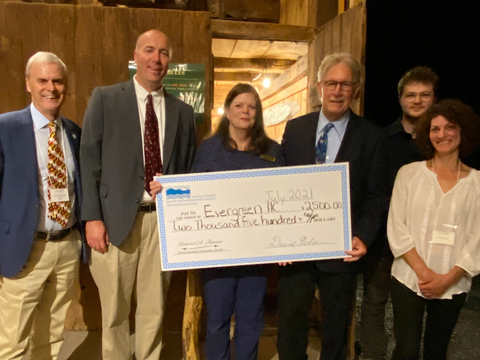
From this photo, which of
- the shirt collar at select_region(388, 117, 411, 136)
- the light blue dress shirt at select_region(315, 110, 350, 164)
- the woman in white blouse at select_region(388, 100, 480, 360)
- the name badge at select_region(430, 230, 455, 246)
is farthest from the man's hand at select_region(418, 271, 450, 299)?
the shirt collar at select_region(388, 117, 411, 136)

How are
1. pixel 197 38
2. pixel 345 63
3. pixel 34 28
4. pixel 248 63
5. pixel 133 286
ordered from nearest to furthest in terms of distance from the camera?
pixel 345 63 → pixel 133 286 → pixel 34 28 → pixel 197 38 → pixel 248 63

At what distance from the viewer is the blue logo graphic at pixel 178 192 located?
168 centimetres

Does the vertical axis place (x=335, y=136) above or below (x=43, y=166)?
above

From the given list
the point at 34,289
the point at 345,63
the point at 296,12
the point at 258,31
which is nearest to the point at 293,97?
the point at 296,12

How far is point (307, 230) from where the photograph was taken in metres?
1.75

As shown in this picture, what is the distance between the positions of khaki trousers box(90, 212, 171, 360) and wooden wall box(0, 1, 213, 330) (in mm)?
1162

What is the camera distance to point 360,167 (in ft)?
5.77

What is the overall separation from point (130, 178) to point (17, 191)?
55 cm

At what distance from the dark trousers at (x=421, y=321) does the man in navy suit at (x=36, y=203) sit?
1.73m

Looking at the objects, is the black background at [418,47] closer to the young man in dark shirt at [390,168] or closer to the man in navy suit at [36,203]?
the young man in dark shirt at [390,168]

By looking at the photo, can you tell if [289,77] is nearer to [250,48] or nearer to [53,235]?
[250,48]

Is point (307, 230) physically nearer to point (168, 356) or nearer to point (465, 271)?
point (465, 271)

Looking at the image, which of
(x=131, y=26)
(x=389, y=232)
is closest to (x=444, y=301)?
(x=389, y=232)

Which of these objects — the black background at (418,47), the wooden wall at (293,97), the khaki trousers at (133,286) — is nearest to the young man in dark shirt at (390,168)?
the khaki trousers at (133,286)
